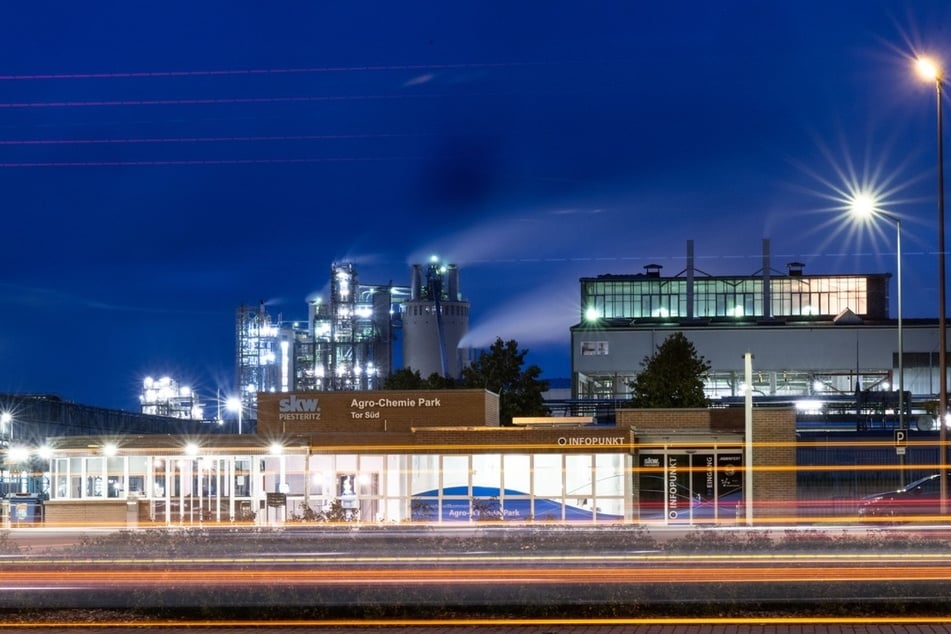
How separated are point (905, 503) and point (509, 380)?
120ft

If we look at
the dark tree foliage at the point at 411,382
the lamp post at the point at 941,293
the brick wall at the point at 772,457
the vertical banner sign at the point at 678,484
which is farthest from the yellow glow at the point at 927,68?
the dark tree foliage at the point at 411,382

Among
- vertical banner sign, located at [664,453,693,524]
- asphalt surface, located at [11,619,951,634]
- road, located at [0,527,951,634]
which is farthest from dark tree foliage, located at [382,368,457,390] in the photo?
asphalt surface, located at [11,619,951,634]

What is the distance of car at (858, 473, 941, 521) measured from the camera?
40062 millimetres

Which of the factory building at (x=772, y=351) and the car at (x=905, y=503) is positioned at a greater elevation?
the factory building at (x=772, y=351)

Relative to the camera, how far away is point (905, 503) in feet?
133

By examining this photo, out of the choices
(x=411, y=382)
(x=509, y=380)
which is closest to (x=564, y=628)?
(x=509, y=380)

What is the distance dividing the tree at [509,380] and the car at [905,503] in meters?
33.2

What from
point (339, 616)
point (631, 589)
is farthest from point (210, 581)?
point (631, 589)

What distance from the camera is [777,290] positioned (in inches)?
4683

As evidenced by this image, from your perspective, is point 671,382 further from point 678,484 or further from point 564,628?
point 564,628

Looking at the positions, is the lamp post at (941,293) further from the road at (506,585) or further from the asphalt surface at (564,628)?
the asphalt surface at (564,628)

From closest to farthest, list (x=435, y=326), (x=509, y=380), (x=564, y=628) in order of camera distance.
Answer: (x=564, y=628) < (x=509, y=380) < (x=435, y=326)

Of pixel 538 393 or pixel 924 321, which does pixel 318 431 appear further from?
pixel 924 321

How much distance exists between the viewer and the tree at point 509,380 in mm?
73812
